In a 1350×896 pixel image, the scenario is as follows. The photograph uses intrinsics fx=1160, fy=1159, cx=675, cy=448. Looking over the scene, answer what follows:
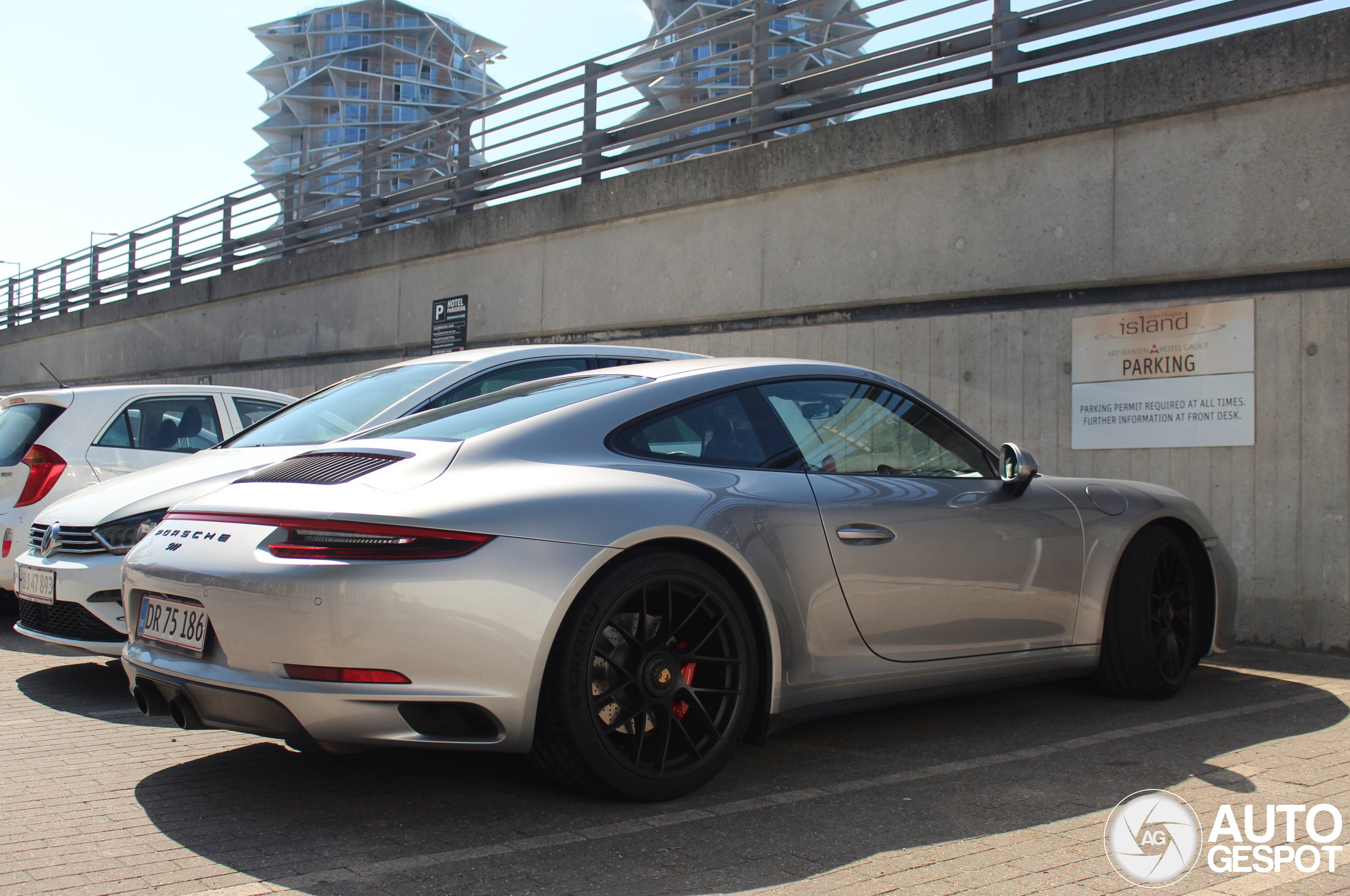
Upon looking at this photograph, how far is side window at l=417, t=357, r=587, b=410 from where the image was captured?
223 inches

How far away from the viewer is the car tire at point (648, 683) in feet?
10.6

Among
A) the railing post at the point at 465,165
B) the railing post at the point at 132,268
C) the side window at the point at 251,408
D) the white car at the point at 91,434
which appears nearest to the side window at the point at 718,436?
the white car at the point at 91,434

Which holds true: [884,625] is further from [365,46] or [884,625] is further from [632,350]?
[365,46]

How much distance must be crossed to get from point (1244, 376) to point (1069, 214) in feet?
5.09

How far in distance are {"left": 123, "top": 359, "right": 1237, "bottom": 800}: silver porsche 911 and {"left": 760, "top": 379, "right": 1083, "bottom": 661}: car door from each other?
0.01 m

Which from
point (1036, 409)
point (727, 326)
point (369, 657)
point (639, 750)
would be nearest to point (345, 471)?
point (369, 657)

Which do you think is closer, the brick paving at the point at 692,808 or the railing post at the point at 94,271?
the brick paving at the point at 692,808

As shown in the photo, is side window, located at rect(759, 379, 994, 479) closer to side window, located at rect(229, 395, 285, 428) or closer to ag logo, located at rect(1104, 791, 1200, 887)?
ag logo, located at rect(1104, 791, 1200, 887)

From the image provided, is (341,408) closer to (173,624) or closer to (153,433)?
(153,433)

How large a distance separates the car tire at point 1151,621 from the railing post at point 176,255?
60.6 feet

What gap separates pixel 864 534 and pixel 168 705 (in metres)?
2.25

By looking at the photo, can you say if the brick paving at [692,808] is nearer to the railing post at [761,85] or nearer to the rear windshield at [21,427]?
the rear windshield at [21,427]

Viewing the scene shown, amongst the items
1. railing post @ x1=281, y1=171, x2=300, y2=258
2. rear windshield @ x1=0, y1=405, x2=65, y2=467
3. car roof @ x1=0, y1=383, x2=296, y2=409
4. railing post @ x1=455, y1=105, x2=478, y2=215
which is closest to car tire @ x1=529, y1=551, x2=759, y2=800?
car roof @ x1=0, y1=383, x2=296, y2=409

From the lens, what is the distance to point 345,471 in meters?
3.49
